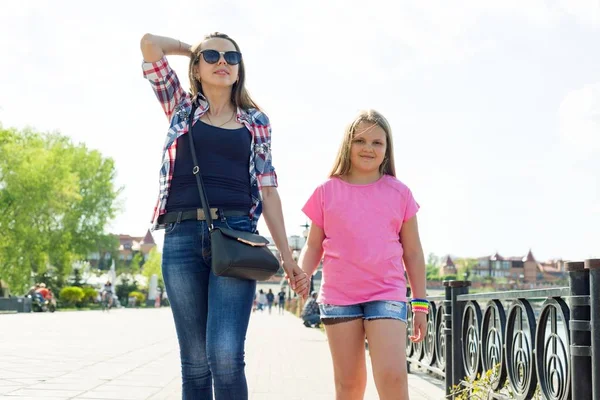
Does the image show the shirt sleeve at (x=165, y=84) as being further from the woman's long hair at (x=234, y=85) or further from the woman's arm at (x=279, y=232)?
the woman's arm at (x=279, y=232)

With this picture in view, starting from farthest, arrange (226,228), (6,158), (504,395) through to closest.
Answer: (6,158) → (504,395) → (226,228)

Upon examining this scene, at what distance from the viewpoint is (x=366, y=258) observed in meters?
3.75

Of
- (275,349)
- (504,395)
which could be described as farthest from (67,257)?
(504,395)

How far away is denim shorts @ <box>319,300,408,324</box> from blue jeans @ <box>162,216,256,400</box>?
0.44 m

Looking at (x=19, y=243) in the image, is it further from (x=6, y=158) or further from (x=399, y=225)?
(x=399, y=225)

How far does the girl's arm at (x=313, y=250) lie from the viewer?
396cm

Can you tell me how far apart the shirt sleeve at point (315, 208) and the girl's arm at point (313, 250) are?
35 millimetres

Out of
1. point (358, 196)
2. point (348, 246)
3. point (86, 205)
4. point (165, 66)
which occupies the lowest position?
point (348, 246)

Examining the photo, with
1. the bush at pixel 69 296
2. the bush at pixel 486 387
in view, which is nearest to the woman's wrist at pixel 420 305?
the bush at pixel 486 387

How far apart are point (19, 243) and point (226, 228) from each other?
4784 cm

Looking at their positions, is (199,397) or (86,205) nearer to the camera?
(199,397)

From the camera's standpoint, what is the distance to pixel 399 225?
3910 mm

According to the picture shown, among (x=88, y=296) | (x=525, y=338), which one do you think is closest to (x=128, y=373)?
(x=525, y=338)

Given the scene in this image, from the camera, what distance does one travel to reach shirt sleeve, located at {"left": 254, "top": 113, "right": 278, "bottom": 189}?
3610 millimetres
